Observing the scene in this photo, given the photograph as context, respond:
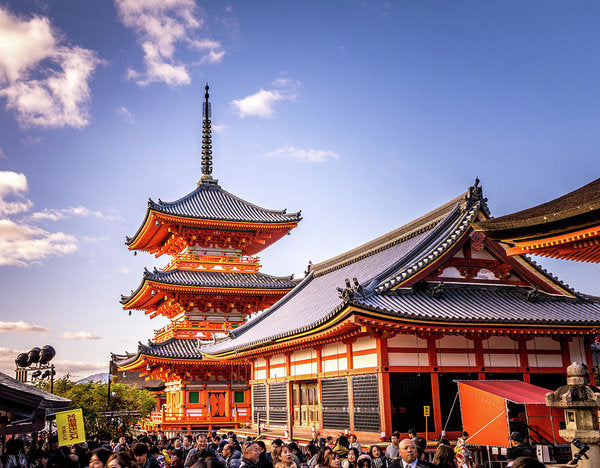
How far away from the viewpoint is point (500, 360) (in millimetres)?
19531

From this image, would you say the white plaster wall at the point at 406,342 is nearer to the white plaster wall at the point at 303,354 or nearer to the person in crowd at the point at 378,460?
the white plaster wall at the point at 303,354

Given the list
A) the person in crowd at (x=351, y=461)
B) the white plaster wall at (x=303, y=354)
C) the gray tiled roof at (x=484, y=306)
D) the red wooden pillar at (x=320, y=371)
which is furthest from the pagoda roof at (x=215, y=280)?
the person in crowd at (x=351, y=461)

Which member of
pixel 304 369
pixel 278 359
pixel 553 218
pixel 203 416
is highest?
pixel 553 218

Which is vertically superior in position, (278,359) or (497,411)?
(278,359)

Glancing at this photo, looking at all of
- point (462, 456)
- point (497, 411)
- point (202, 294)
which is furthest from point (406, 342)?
point (202, 294)

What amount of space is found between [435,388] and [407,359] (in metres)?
1.19

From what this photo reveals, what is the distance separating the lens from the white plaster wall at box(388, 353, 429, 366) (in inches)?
723

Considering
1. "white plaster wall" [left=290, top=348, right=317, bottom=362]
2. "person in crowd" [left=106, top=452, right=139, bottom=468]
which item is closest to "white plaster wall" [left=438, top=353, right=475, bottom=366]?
"white plaster wall" [left=290, top=348, right=317, bottom=362]

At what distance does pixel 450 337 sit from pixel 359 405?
11.5ft

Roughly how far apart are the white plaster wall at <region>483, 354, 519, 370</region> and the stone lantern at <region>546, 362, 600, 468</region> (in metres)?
9.16

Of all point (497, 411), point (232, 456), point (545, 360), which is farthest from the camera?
point (545, 360)

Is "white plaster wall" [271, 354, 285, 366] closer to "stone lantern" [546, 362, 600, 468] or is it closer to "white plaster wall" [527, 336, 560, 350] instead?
"white plaster wall" [527, 336, 560, 350]

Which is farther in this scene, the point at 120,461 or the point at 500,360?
the point at 500,360

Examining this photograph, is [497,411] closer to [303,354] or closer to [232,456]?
[232,456]
